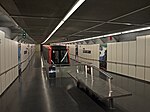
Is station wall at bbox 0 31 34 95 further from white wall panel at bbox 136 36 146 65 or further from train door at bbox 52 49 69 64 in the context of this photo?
white wall panel at bbox 136 36 146 65

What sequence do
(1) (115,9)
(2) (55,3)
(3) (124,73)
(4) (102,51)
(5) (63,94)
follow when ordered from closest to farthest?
(2) (55,3) → (1) (115,9) → (5) (63,94) → (3) (124,73) → (4) (102,51)

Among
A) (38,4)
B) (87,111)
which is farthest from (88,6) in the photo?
(87,111)

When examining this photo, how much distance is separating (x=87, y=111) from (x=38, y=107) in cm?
141

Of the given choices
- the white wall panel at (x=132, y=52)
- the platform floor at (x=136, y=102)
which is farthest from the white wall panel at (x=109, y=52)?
the platform floor at (x=136, y=102)

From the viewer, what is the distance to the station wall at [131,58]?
7953 mm

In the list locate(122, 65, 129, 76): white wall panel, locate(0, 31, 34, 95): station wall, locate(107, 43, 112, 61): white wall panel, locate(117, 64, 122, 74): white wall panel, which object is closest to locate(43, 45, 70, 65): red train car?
locate(107, 43, 112, 61): white wall panel

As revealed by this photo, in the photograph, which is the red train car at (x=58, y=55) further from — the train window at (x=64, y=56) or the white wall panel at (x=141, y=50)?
the white wall panel at (x=141, y=50)

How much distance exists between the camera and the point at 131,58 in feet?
30.0

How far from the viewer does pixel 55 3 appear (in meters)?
4.06

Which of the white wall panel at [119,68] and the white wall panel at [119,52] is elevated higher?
the white wall panel at [119,52]

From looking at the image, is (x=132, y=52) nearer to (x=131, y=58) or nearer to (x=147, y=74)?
(x=131, y=58)

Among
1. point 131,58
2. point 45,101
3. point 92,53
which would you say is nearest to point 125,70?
point 131,58

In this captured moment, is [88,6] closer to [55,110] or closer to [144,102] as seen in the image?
[55,110]

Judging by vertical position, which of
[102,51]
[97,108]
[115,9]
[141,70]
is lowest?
[97,108]
